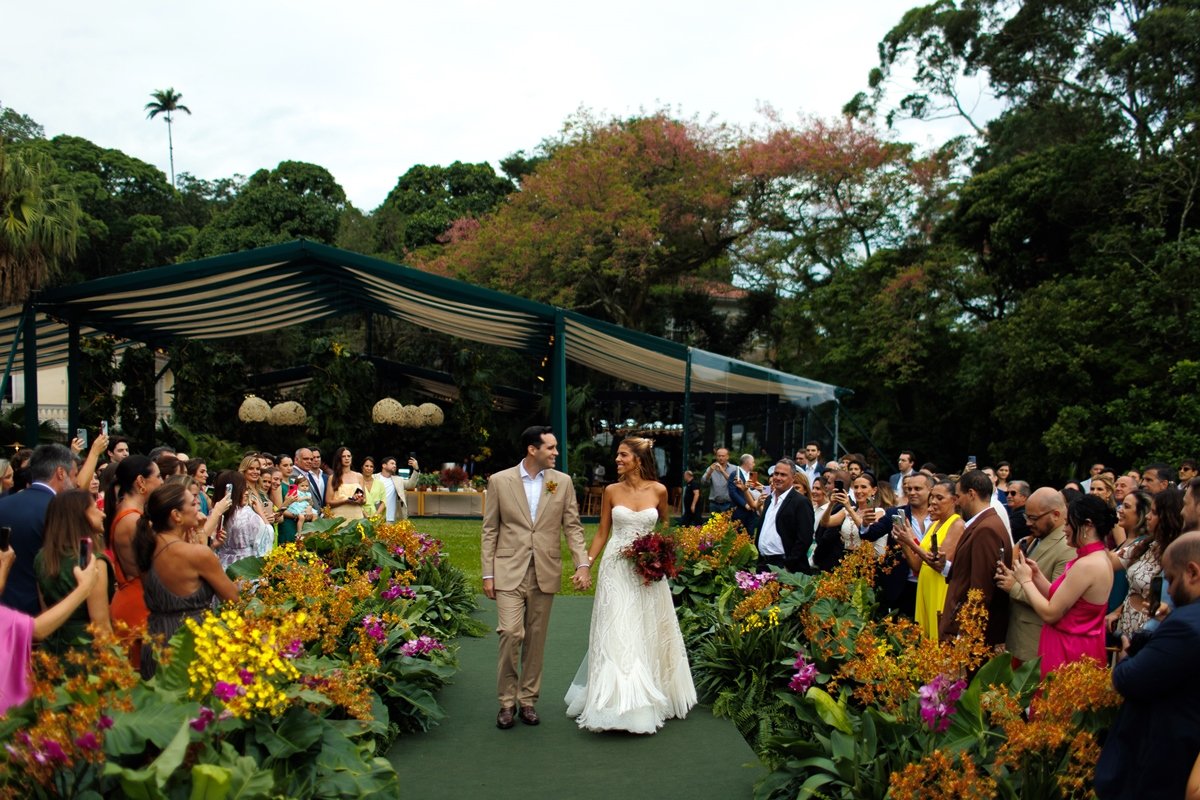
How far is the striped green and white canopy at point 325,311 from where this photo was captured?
1366 centimetres

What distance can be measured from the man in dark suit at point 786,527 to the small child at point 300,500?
422 cm

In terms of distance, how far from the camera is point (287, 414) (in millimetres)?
21031

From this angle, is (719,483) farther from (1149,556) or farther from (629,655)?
(1149,556)

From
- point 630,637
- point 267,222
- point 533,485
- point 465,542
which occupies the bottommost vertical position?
point 465,542

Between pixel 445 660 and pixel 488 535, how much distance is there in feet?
4.15

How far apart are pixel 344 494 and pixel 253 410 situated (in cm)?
1186

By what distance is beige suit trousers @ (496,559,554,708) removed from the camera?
6152 millimetres

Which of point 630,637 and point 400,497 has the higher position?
point 400,497

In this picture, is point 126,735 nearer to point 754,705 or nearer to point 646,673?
point 646,673

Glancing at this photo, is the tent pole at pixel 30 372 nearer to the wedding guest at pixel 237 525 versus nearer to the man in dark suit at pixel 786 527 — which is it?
the wedding guest at pixel 237 525

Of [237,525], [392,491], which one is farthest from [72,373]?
[237,525]

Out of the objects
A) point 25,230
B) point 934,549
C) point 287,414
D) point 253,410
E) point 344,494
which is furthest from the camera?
point 287,414

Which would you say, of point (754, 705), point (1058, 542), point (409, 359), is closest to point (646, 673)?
point (754, 705)

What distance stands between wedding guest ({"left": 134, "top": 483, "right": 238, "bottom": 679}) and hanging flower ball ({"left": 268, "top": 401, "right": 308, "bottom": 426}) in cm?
1710
